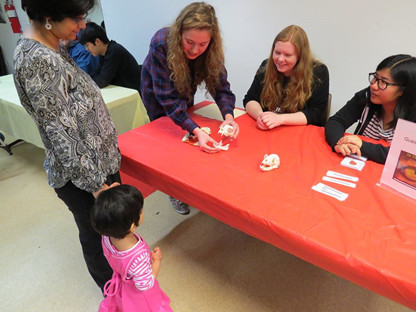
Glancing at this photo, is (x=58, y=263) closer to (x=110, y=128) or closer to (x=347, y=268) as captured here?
(x=110, y=128)

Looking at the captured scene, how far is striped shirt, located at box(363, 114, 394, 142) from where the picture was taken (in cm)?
138

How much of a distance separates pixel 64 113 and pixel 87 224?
0.53 m

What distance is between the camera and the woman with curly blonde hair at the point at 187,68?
133 centimetres

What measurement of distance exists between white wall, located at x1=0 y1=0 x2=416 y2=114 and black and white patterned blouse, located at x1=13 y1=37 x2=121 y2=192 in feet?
6.17

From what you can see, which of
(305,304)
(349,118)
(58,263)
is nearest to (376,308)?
(305,304)

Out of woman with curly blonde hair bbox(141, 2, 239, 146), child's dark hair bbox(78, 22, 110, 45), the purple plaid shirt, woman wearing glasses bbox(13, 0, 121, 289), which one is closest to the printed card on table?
woman with curly blonde hair bbox(141, 2, 239, 146)

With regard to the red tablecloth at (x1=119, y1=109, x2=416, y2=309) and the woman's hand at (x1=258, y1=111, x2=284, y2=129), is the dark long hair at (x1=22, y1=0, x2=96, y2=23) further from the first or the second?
the woman's hand at (x1=258, y1=111, x2=284, y2=129)

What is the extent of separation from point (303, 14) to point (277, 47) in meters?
0.93

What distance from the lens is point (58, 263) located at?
1759 millimetres

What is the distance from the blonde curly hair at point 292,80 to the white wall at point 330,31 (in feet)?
2.40

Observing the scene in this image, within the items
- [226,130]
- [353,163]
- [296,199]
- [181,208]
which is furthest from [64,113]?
[181,208]

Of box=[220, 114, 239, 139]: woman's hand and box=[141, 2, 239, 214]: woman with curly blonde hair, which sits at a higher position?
box=[141, 2, 239, 214]: woman with curly blonde hair

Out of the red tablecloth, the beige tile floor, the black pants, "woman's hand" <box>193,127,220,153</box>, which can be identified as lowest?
the beige tile floor

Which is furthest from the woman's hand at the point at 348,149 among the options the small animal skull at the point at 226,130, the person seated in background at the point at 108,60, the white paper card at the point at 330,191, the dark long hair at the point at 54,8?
the person seated in background at the point at 108,60
